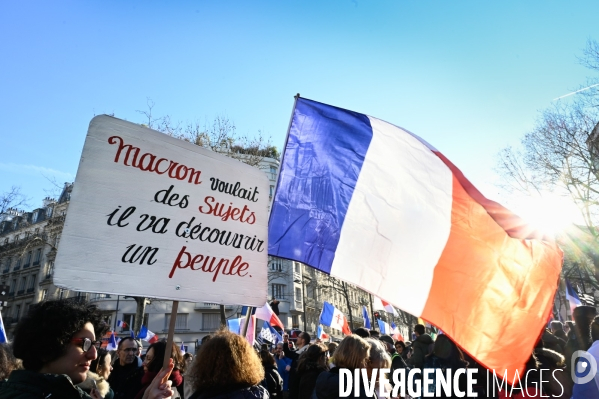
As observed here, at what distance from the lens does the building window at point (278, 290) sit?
1706 inches

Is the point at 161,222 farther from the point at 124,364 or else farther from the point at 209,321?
the point at 209,321

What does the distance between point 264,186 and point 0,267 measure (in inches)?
2438

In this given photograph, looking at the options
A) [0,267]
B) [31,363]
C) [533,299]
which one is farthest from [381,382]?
[0,267]

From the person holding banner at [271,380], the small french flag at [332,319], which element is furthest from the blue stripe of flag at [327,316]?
the person holding banner at [271,380]

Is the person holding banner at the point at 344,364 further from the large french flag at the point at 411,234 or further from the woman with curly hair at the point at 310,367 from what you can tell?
the woman with curly hair at the point at 310,367

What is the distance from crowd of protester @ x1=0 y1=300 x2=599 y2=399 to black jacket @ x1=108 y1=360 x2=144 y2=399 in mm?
11

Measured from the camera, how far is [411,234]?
3.72 m

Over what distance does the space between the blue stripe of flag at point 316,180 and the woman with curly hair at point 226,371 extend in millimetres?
1540

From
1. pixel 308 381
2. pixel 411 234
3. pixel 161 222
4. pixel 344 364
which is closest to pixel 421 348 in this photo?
pixel 308 381

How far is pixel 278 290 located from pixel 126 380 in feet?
133

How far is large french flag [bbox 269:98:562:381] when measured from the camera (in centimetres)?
340

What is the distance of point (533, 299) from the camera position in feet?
11.5

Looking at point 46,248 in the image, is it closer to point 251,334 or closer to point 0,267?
point 0,267

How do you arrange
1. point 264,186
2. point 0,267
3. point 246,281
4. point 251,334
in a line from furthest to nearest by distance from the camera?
1. point 0,267
2. point 251,334
3. point 264,186
4. point 246,281
